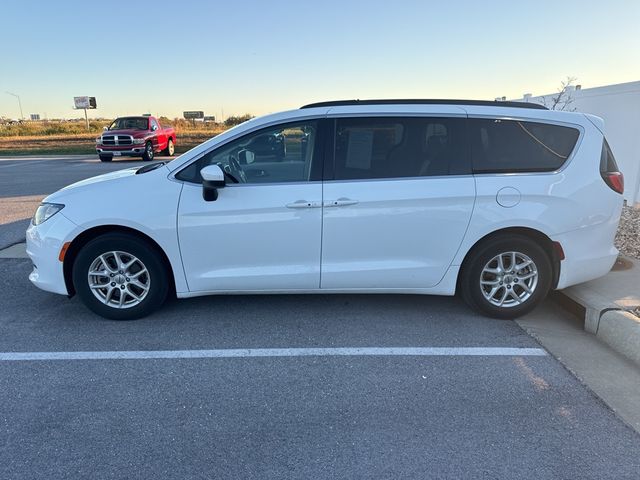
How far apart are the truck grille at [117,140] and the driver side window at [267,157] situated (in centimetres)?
1695

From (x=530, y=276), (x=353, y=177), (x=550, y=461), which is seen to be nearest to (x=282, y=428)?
(x=550, y=461)

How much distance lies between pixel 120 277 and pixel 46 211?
85 cm

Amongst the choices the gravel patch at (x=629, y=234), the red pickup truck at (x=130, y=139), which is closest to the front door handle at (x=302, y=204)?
the gravel patch at (x=629, y=234)

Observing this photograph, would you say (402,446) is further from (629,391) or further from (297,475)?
(629,391)

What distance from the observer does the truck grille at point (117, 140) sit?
18.8 m

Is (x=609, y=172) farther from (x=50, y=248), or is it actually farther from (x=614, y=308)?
(x=50, y=248)

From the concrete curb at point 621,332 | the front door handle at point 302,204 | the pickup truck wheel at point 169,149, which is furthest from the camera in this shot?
the pickup truck wheel at point 169,149

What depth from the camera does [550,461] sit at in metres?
2.34

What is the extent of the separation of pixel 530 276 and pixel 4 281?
543 cm

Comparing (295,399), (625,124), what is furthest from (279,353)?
(625,124)

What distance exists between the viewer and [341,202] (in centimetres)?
364

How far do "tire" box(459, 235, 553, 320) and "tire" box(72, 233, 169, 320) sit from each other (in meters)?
2.69

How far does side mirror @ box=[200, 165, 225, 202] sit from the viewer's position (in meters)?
3.49

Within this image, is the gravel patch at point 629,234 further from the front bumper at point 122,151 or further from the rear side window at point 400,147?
the front bumper at point 122,151
